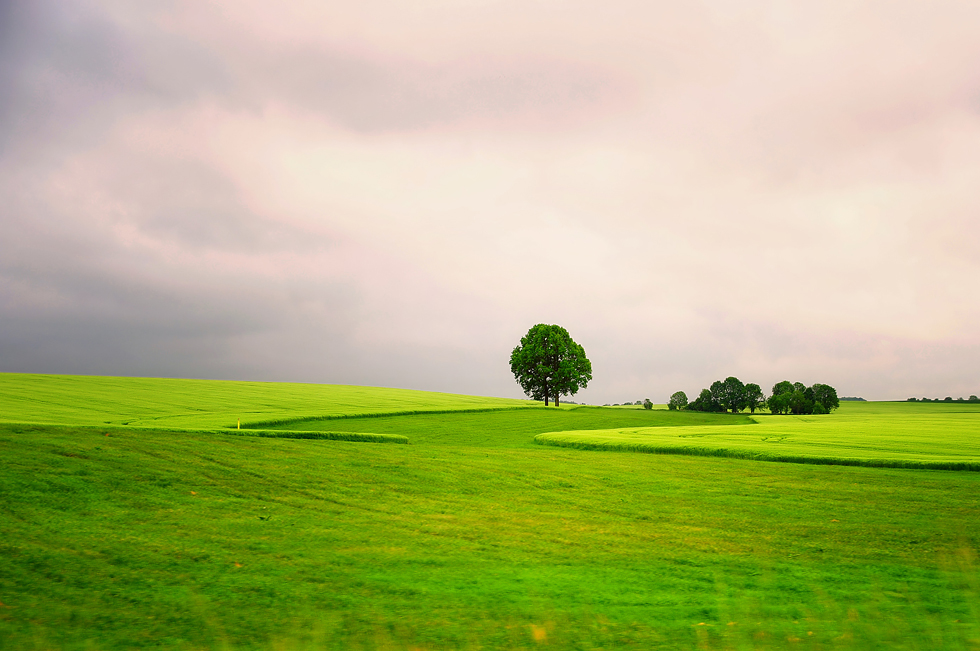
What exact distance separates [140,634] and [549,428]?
111 ft

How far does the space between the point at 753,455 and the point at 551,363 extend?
4640 centimetres

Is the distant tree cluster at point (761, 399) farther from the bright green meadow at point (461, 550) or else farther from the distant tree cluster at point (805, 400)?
the bright green meadow at point (461, 550)

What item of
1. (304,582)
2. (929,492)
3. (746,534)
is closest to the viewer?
(304,582)

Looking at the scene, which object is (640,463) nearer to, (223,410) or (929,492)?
(929,492)

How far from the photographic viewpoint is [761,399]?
92.6 meters

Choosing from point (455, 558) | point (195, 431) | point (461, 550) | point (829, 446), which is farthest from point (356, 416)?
point (455, 558)

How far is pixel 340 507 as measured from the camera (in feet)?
34.9

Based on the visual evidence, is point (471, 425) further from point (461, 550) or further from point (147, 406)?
point (461, 550)

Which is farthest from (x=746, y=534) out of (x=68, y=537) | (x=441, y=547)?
(x=68, y=537)

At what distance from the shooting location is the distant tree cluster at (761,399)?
266ft

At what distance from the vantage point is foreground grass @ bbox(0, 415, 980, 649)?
17.6ft

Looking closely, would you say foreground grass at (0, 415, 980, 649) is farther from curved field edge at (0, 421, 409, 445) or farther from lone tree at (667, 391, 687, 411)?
lone tree at (667, 391, 687, 411)

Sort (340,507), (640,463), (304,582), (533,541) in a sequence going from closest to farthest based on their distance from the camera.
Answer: (304,582) → (533,541) → (340,507) → (640,463)

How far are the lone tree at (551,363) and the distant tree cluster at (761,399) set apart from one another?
124ft
